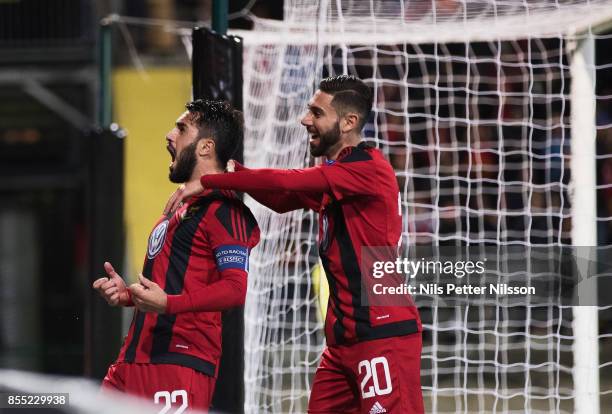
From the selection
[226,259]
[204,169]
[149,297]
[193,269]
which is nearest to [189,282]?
[193,269]

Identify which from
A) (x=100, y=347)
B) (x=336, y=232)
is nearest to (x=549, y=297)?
(x=100, y=347)

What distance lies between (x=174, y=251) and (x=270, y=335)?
3022 millimetres

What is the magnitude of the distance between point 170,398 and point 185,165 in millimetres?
735

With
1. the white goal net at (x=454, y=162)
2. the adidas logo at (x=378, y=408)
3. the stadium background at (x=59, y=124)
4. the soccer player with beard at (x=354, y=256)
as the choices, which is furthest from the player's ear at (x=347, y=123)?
the stadium background at (x=59, y=124)

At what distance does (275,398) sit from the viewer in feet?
21.9

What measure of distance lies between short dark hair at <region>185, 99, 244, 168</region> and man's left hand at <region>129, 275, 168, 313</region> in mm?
586

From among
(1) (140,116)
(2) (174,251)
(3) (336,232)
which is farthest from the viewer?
(1) (140,116)

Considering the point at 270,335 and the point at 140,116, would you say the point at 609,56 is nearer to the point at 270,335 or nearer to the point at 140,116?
the point at 270,335

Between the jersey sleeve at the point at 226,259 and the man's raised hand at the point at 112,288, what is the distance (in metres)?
0.20

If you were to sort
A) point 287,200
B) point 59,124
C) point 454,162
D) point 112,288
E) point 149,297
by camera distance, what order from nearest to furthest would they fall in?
point 149,297, point 112,288, point 287,200, point 454,162, point 59,124

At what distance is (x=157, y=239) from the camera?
361cm

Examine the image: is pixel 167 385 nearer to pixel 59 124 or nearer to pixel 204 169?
pixel 204 169

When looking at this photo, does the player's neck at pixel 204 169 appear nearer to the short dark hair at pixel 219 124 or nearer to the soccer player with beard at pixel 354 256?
the short dark hair at pixel 219 124

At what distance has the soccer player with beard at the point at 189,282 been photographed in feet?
11.2
